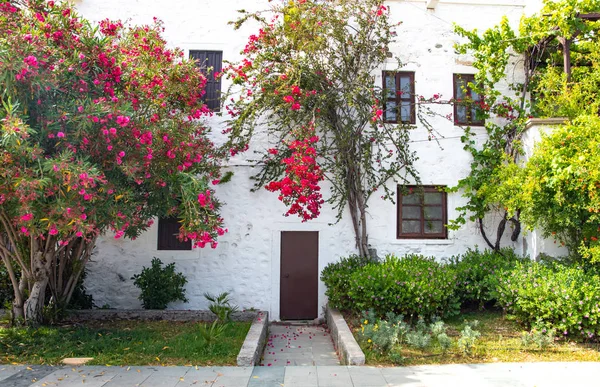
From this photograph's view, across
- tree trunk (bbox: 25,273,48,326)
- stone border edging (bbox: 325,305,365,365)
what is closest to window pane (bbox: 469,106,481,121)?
stone border edging (bbox: 325,305,365,365)

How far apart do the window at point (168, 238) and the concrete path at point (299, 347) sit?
2.31 metres

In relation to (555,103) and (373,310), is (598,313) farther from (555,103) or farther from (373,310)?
(555,103)

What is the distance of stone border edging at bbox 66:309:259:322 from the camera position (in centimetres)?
829

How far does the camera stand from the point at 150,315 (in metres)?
8.41

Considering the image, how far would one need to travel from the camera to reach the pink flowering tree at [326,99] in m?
8.37

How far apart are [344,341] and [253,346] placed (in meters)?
1.23

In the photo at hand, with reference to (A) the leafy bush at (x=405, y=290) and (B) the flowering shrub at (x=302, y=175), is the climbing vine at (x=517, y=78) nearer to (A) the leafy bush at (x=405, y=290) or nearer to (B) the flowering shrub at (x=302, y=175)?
(A) the leafy bush at (x=405, y=290)

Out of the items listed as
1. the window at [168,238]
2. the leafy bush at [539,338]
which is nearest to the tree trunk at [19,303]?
the window at [168,238]

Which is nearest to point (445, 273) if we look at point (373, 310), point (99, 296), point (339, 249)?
point (373, 310)

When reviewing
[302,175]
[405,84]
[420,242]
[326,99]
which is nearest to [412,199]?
[420,242]

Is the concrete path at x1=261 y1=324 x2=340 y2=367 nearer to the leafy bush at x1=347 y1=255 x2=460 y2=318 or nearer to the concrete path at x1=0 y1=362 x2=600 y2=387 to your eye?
the concrete path at x1=0 y1=362 x2=600 y2=387

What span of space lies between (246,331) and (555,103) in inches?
268

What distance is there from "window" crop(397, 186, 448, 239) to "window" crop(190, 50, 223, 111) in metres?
4.09

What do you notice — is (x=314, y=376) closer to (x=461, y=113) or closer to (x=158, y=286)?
(x=158, y=286)
